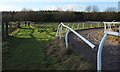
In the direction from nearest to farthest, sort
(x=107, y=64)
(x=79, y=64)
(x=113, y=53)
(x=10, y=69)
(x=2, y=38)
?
1. (x=79, y=64)
2. (x=107, y=64)
3. (x=10, y=69)
4. (x=113, y=53)
5. (x=2, y=38)

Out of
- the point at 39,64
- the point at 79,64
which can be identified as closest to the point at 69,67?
the point at 79,64

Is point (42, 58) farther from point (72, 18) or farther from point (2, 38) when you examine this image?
point (72, 18)

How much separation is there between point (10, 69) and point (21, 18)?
35.9m

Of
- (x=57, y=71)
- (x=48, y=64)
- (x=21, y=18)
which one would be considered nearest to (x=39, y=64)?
(x=48, y=64)

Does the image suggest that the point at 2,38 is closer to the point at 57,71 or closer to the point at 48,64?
the point at 48,64

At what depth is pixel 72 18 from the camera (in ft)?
141

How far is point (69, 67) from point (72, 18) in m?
37.6

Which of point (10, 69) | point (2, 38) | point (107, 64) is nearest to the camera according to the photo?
point (107, 64)

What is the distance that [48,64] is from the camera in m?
6.69

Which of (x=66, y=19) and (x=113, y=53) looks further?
(x=66, y=19)

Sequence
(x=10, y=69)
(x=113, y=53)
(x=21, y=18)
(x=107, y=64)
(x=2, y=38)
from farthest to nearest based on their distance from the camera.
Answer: (x=21, y=18)
(x=2, y=38)
(x=113, y=53)
(x=10, y=69)
(x=107, y=64)

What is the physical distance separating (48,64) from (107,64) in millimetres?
1454

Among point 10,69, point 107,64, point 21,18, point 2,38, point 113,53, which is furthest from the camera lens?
point 21,18

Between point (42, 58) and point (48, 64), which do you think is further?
point (42, 58)
